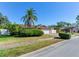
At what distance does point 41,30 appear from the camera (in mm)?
33656

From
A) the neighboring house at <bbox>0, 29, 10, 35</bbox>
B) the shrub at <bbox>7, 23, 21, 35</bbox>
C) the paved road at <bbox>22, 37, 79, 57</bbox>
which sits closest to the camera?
the paved road at <bbox>22, 37, 79, 57</bbox>

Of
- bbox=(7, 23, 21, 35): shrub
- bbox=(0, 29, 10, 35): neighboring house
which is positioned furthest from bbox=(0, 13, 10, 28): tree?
bbox=(7, 23, 21, 35): shrub

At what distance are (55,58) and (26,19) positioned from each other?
59.6 ft

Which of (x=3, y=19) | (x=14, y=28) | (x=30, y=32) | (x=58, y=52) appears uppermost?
(x=3, y=19)

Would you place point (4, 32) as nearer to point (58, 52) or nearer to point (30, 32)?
point (30, 32)

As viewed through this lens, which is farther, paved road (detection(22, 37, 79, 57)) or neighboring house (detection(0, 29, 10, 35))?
neighboring house (detection(0, 29, 10, 35))

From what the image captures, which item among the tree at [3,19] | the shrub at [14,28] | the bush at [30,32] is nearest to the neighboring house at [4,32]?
the shrub at [14,28]

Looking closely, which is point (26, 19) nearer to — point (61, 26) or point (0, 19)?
point (0, 19)

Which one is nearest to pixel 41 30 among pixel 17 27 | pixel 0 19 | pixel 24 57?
pixel 17 27

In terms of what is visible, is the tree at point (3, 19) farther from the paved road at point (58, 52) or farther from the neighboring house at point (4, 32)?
the paved road at point (58, 52)

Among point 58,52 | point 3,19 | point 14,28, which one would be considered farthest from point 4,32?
point 58,52

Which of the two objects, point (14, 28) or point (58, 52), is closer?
point (58, 52)

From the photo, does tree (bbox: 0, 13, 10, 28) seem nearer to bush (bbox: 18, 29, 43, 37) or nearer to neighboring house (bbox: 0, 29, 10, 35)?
neighboring house (bbox: 0, 29, 10, 35)

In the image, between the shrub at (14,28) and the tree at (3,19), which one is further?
the tree at (3,19)
